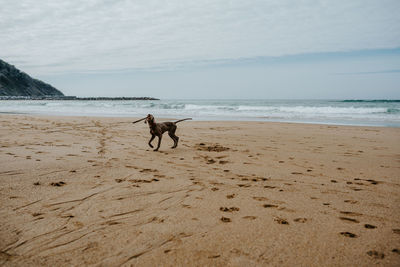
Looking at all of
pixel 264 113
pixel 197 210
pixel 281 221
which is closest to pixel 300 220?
pixel 281 221

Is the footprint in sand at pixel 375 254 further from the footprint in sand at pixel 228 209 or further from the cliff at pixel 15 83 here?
the cliff at pixel 15 83

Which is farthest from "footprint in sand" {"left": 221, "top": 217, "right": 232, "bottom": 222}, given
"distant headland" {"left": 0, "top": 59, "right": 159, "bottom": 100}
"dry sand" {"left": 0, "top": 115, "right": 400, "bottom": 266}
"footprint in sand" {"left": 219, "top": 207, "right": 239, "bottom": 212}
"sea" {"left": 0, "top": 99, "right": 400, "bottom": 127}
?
"distant headland" {"left": 0, "top": 59, "right": 159, "bottom": 100}

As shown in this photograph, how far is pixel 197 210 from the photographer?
3.64 m

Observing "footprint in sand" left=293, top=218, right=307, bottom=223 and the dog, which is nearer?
"footprint in sand" left=293, top=218, right=307, bottom=223

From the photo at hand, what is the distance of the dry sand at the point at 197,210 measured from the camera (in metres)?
2.60

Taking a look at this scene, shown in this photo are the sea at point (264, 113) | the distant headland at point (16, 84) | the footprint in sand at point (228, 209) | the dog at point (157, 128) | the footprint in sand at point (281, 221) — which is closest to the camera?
the footprint in sand at point (281, 221)

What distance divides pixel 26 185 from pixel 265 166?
4.51m

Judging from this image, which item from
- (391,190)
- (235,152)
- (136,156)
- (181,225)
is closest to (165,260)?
(181,225)

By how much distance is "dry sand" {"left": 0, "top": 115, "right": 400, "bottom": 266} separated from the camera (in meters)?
2.60

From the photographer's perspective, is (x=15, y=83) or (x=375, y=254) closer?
(x=375, y=254)

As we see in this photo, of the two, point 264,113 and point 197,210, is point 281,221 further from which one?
point 264,113

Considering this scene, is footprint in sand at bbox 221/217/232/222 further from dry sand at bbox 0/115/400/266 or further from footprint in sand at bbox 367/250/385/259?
footprint in sand at bbox 367/250/385/259

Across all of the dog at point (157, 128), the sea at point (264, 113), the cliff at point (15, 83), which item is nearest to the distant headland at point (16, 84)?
the cliff at point (15, 83)

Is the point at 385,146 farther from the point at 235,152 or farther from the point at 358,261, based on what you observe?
the point at 358,261
